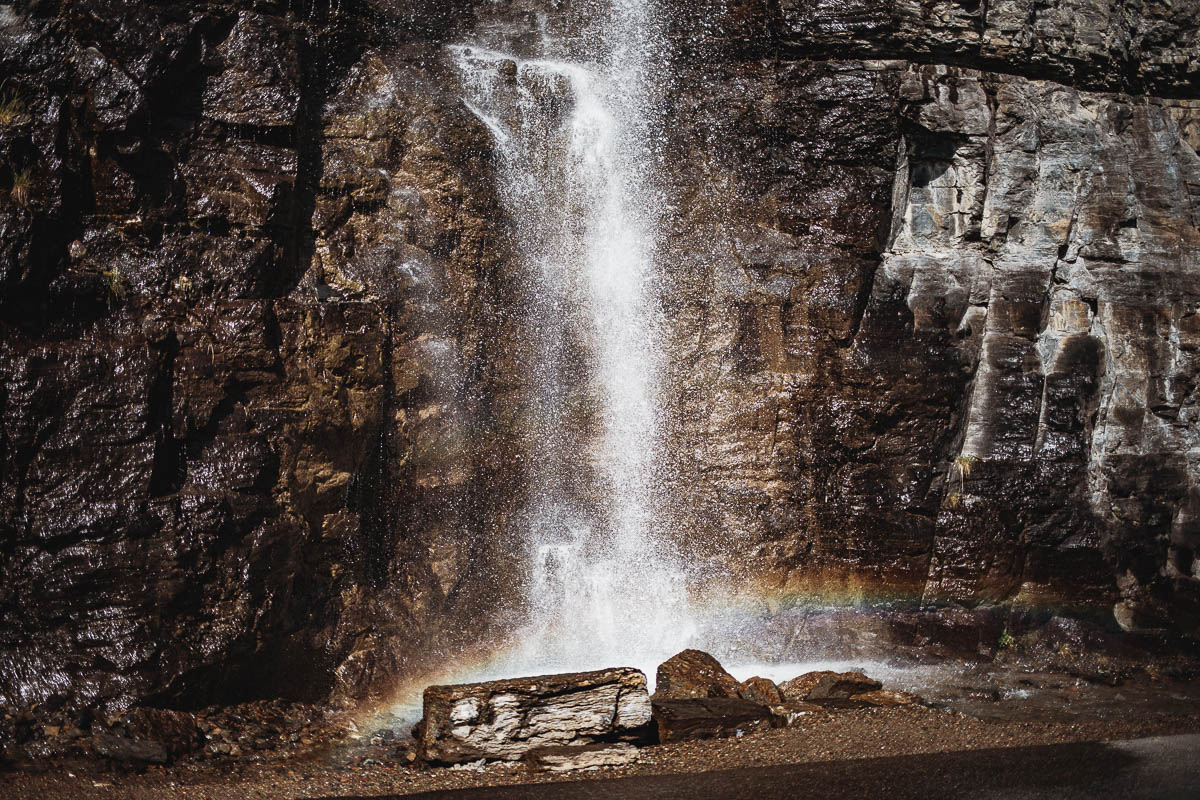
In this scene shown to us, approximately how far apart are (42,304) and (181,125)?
2.32 metres

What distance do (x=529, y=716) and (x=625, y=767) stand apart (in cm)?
82

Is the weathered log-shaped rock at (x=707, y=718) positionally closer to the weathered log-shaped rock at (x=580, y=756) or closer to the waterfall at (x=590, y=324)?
the weathered log-shaped rock at (x=580, y=756)

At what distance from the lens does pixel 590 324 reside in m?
12.0

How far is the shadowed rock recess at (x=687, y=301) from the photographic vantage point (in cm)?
923

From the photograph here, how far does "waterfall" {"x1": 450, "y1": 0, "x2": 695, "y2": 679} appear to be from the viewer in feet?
36.8

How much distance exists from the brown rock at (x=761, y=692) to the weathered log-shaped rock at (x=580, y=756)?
5.59ft

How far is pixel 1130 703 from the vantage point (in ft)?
31.0

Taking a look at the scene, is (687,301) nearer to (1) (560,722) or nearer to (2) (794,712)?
(2) (794,712)

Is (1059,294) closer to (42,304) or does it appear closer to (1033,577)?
(1033,577)

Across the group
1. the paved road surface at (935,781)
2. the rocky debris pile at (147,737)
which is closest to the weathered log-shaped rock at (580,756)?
the paved road surface at (935,781)

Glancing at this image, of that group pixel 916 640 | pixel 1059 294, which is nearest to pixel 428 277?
pixel 916 640

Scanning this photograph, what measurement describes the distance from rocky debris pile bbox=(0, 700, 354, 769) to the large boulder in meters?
2.85

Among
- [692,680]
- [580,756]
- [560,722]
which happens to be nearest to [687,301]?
[692,680]

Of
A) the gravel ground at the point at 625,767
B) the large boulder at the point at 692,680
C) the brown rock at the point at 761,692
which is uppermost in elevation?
the large boulder at the point at 692,680
